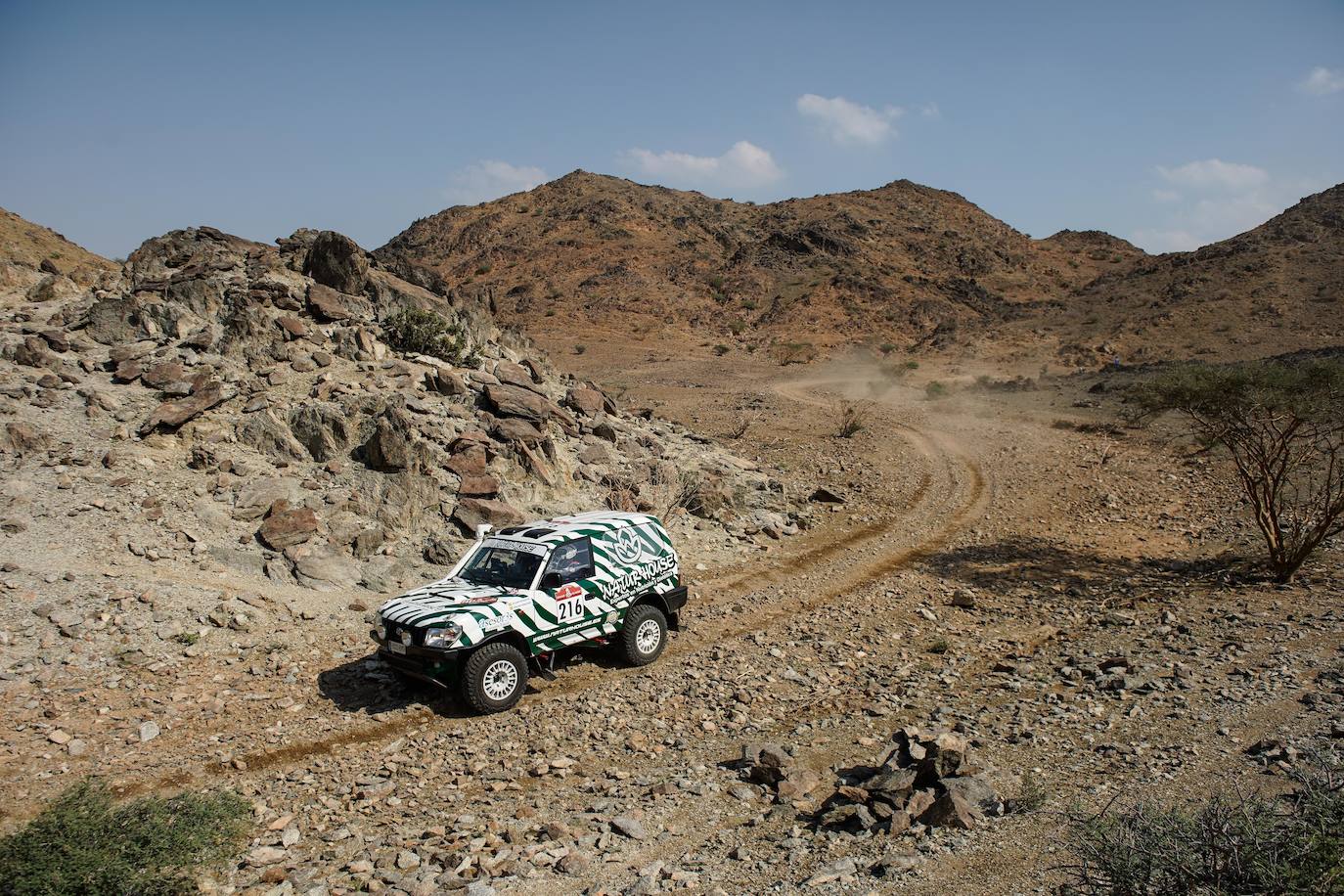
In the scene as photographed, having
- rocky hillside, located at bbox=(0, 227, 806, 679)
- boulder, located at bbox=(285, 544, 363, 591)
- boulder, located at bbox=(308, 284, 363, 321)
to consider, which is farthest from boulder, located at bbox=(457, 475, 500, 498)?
boulder, located at bbox=(308, 284, 363, 321)

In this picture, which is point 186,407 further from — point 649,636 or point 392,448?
point 649,636

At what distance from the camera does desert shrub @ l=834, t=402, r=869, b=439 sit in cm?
2586

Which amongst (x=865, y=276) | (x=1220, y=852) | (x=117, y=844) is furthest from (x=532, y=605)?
(x=865, y=276)

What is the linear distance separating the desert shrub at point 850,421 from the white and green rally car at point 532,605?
15913 millimetres

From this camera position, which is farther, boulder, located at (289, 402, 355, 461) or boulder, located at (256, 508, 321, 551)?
boulder, located at (289, 402, 355, 461)

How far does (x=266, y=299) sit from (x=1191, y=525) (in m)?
20.9

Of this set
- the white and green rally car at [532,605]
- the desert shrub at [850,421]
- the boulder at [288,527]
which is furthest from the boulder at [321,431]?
the desert shrub at [850,421]

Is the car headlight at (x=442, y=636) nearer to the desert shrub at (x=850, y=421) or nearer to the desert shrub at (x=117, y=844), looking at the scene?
the desert shrub at (x=117, y=844)

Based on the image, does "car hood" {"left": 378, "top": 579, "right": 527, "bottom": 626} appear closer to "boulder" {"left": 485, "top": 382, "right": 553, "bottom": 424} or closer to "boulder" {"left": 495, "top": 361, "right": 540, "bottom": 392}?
"boulder" {"left": 485, "top": 382, "right": 553, "bottom": 424}

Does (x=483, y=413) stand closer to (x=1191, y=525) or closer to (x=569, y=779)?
(x=569, y=779)

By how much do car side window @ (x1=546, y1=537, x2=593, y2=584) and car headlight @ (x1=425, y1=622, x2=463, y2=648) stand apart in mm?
1411

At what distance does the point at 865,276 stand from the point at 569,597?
6154cm

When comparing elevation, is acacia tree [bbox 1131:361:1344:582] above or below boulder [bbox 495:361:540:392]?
below

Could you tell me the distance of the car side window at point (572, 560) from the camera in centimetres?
974
